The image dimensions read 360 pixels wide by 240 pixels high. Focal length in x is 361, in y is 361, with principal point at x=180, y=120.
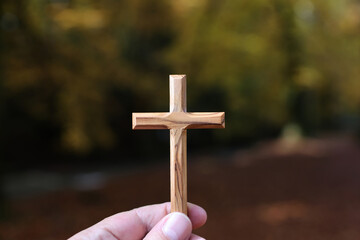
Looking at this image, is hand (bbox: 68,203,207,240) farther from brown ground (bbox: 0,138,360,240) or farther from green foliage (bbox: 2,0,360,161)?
brown ground (bbox: 0,138,360,240)

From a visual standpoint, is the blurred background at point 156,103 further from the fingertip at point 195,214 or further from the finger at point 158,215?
the fingertip at point 195,214

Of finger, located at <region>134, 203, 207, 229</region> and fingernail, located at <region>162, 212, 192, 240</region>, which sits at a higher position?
fingernail, located at <region>162, 212, 192, 240</region>

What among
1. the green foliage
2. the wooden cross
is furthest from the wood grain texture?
the green foliage

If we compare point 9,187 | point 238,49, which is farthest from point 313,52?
point 9,187

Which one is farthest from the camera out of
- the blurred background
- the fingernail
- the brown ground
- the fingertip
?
the blurred background

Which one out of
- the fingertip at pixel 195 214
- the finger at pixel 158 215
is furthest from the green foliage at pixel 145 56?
the fingertip at pixel 195 214

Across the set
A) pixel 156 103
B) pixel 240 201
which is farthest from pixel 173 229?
pixel 156 103
